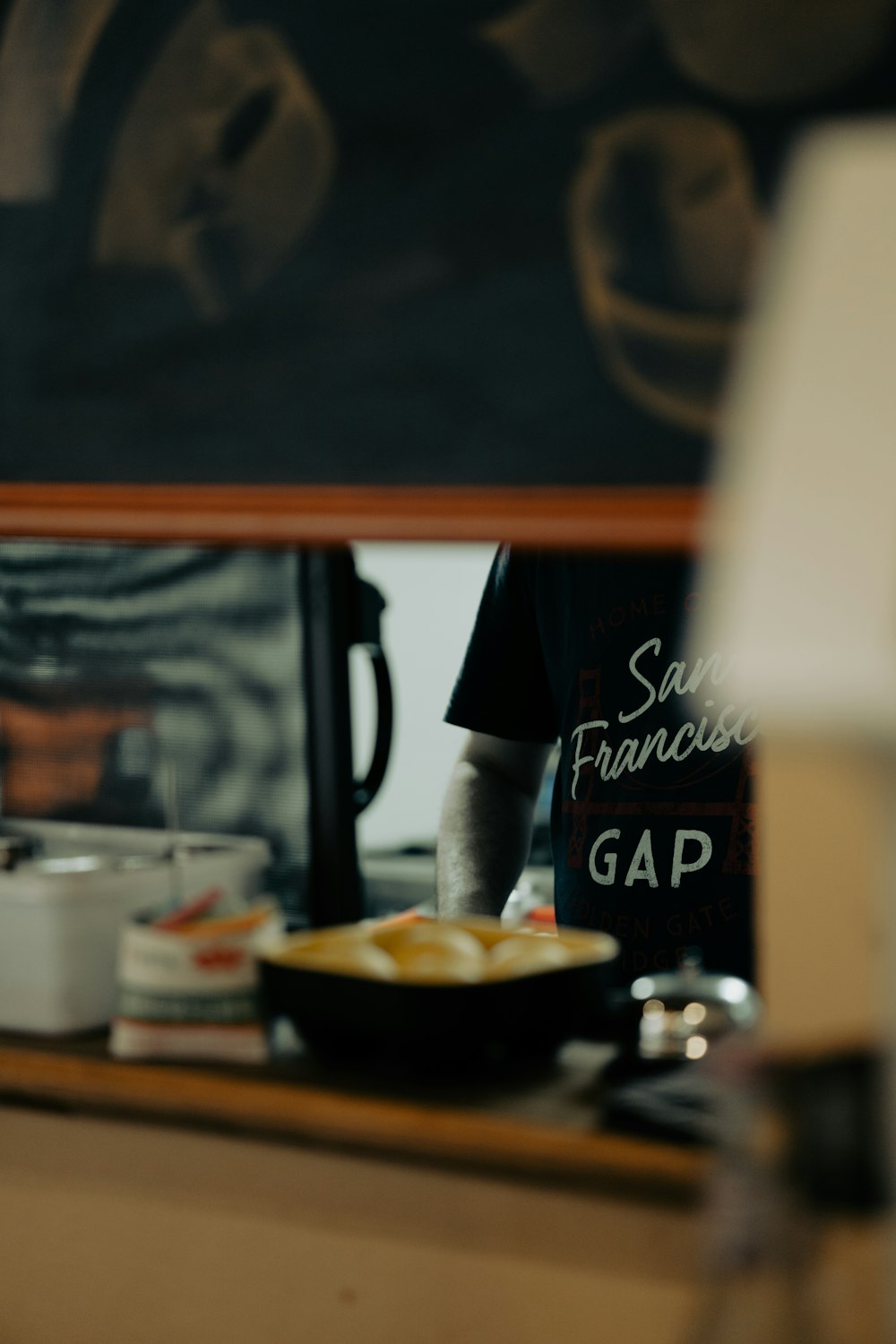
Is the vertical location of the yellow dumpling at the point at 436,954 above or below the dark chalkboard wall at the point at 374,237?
below

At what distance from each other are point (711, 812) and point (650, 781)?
0.30 ft

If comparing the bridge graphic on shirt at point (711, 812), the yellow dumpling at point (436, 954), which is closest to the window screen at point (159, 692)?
the yellow dumpling at point (436, 954)

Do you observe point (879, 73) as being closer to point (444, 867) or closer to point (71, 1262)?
point (71, 1262)

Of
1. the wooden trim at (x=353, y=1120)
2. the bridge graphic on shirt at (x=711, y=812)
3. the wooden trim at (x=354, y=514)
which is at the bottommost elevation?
the wooden trim at (x=353, y=1120)

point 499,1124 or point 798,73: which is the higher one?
point 798,73

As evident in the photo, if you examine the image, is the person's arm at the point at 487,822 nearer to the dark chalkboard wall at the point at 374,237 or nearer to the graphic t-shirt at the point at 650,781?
the graphic t-shirt at the point at 650,781

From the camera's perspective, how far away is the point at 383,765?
215cm

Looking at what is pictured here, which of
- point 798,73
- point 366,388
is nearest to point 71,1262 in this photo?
point 366,388

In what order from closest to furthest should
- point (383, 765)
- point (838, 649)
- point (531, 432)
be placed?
point (838, 649)
point (531, 432)
point (383, 765)

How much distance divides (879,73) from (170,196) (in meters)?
0.63

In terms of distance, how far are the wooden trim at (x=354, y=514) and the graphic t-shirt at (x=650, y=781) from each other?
2.55 ft

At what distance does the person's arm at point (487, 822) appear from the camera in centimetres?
221

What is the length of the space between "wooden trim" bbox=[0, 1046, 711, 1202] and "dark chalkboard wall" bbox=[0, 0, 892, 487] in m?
0.50

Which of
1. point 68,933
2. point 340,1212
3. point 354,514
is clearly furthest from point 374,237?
point 340,1212
